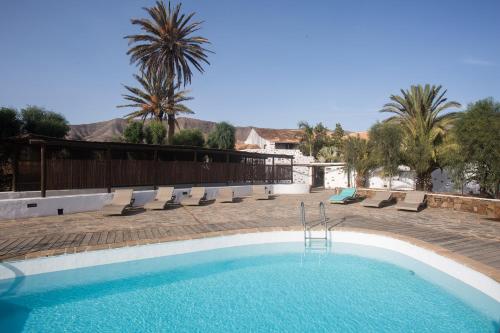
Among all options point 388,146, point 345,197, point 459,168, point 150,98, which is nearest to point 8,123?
point 150,98

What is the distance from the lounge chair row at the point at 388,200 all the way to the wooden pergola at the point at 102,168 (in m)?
7.72

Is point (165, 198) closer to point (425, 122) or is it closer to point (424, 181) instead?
point (424, 181)

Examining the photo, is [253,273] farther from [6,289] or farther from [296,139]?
[296,139]

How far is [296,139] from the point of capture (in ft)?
173

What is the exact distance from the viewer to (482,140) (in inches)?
530

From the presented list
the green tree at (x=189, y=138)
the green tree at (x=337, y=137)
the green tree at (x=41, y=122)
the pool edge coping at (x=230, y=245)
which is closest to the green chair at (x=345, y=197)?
the pool edge coping at (x=230, y=245)

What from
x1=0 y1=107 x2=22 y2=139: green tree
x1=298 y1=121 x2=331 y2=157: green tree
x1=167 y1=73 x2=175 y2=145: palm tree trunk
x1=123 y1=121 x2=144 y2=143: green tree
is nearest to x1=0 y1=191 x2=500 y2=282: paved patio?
x1=0 y1=107 x2=22 y2=139: green tree

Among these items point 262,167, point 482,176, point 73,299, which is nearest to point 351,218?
point 482,176

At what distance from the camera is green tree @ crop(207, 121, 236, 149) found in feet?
126

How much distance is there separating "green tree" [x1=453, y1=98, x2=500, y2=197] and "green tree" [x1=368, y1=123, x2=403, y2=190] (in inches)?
247

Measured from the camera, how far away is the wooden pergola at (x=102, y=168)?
41.7 feet

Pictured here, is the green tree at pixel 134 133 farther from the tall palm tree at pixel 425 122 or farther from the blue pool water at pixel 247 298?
the blue pool water at pixel 247 298

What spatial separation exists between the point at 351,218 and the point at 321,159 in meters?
28.1

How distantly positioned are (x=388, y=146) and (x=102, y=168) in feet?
60.3
